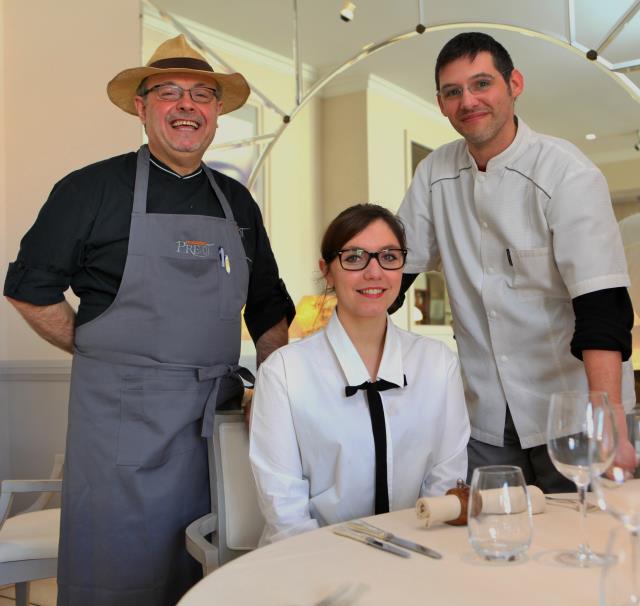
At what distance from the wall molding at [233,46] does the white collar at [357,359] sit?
11.6ft

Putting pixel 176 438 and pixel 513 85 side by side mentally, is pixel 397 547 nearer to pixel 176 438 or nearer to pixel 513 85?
pixel 176 438

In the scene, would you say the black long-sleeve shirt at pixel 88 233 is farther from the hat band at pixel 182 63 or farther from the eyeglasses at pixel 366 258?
the eyeglasses at pixel 366 258

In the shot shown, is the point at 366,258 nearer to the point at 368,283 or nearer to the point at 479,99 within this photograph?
the point at 368,283

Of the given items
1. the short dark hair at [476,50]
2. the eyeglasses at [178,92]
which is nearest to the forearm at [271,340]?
the eyeglasses at [178,92]

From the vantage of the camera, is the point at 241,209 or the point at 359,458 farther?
the point at 241,209

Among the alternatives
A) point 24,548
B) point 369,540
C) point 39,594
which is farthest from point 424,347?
point 39,594

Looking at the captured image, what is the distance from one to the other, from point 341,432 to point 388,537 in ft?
1.53

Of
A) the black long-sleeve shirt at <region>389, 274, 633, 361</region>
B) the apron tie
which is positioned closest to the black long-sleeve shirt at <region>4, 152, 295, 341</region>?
the apron tie

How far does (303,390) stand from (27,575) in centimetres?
107

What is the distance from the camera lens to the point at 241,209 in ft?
7.24

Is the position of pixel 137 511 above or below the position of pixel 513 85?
below

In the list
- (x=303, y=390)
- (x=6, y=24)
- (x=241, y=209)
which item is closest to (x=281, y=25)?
(x=6, y=24)

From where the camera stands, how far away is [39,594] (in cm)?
322

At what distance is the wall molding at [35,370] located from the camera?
3496 millimetres
